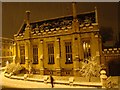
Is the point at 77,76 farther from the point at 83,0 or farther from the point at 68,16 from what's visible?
the point at 83,0

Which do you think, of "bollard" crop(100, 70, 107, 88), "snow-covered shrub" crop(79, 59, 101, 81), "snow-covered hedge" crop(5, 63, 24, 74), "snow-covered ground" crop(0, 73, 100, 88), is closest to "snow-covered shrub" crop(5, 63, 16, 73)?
"snow-covered hedge" crop(5, 63, 24, 74)

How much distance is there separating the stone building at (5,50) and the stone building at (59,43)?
0.10 metres

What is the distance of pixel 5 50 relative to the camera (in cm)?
414

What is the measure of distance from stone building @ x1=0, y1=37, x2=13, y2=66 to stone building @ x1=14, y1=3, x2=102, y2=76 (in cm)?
10

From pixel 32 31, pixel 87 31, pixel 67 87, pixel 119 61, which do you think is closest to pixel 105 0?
pixel 87 31

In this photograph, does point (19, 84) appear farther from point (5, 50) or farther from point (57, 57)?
point (57, 57)

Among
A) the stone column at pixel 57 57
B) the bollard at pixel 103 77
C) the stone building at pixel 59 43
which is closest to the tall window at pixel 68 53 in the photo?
the stone building at pixel 59 43

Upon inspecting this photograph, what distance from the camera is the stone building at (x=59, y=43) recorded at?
13.1ft

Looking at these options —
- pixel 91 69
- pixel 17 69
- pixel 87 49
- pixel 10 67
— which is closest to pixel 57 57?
pixel 87 49

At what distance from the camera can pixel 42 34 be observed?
13.9ft

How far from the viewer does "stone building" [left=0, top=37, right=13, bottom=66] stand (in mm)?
4141

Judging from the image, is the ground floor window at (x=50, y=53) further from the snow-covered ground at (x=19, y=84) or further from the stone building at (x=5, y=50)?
the stone building at (x=5, y=50)

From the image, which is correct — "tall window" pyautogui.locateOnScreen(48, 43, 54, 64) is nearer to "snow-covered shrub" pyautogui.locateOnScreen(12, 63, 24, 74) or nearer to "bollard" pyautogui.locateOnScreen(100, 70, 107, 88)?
"snow-covered shrub" pyautogui.locateOnScreen(12, 63, 24, 74)

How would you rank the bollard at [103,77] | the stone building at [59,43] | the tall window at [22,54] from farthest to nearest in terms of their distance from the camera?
the tall window at [22,54], the stone building at [59,43], the bollard at [103,77]
